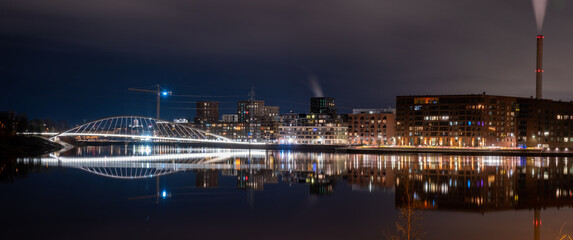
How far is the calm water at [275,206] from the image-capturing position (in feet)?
54.6

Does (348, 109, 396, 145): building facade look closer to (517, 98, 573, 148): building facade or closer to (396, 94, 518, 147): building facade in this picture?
(396, 94, 518, 147): building facade

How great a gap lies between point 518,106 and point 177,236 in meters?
88.2

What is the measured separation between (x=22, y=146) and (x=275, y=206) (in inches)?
2222

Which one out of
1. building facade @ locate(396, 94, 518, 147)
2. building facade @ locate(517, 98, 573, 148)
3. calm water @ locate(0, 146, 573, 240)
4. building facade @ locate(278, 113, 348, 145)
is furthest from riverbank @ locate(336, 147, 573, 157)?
building facade @ locate(278, 113, 348, 145)

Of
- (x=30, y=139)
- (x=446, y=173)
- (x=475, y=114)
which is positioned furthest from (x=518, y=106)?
(x=30, y=139)

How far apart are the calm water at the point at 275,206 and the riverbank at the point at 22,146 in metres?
24.2

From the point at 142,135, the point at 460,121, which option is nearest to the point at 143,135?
the point at 142,135

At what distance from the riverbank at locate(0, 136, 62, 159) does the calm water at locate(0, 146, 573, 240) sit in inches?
953

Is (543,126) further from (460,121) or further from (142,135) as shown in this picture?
(142,135)

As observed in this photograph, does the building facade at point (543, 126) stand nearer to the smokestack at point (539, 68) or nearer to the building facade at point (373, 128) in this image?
the smokestack at point (539, 68)

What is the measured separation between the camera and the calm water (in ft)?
54.6

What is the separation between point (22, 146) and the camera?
66.0 meters

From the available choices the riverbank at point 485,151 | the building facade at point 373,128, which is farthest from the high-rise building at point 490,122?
the riverbank at point 485,151

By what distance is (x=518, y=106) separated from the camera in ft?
297
